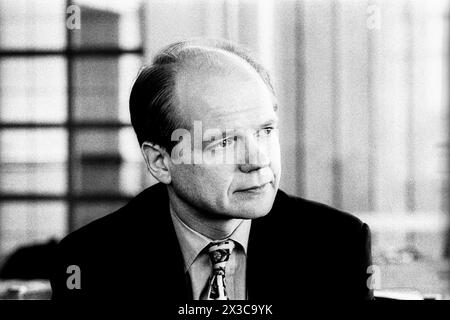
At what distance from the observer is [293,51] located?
137 cm

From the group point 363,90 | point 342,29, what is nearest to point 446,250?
point 363,90

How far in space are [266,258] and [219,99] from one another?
31cm

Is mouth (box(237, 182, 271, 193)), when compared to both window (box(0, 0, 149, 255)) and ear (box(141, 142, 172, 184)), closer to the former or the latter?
ear (box(141, 142, 172, 184))

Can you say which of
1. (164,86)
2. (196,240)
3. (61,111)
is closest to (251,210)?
(196,240)

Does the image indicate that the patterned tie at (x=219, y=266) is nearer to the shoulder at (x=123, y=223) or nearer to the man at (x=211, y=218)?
the man at (x=211, y=218)

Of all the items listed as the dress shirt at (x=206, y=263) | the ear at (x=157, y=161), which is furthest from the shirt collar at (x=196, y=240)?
the ear at (x=157, y=161)

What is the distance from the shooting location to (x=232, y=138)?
119 cm

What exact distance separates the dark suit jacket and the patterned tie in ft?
0.13

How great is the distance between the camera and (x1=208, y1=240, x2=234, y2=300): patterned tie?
125 cm

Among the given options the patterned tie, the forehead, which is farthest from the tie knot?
the forehead

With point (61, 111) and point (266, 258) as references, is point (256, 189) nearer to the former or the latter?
point (266, 258)

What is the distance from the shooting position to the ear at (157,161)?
4.13 ft

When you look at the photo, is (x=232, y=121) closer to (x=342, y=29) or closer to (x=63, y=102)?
(x=342, y=29)
